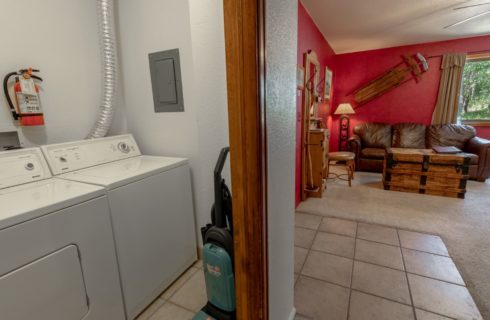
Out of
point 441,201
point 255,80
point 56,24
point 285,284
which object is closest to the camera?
point 255,80

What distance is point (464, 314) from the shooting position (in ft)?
4.75

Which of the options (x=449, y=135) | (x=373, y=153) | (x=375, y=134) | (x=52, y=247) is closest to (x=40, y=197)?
(x=52, y=247)

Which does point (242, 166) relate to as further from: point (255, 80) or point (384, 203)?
point (384, 203)

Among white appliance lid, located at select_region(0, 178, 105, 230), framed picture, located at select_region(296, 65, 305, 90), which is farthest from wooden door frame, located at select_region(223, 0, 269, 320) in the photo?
framed picture, located at select_region(296, 65, 305, 90)

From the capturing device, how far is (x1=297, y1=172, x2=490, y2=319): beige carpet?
1851mm

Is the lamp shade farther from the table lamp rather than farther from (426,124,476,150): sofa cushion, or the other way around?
(426,124,476,150): sofa cushion

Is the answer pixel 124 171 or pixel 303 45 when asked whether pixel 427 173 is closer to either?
pixel 303 45

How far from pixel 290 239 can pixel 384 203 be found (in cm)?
242

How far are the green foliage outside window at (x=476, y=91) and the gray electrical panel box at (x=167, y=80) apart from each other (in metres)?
5.78

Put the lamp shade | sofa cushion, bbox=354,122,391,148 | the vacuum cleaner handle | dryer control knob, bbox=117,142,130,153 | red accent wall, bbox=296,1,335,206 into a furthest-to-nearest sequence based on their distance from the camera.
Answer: the lamp shade < sofa cushion, bbox=354,122,391,148 < red accent wall, bbox=296,1,335,206 < dryer control knob, bbox=117,142,130,153 < the vacuum cleaner handle

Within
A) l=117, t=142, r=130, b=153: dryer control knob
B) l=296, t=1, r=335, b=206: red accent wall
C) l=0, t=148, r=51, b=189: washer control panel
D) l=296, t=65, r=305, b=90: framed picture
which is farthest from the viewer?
l=296, t=1, r=335, b=206: red accent wall

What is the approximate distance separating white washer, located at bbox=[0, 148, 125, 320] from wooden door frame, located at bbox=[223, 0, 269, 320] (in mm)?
838

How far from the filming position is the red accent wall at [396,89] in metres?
4.59

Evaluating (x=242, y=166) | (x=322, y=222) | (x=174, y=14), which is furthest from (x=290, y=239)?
(x=174, y=14)
